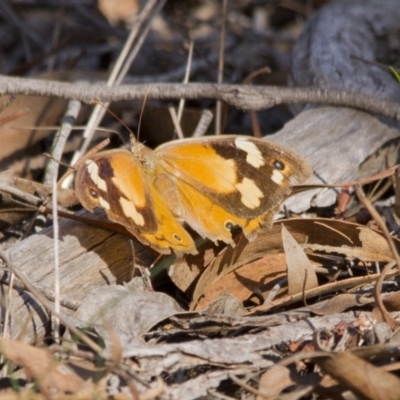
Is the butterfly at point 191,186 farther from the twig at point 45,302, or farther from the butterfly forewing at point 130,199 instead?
the twig at point 45,302

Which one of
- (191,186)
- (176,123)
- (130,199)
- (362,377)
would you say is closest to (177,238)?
(130,199)

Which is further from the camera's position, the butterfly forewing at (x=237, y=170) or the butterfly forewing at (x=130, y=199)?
the butterfly forewing at (x=237, y=170)

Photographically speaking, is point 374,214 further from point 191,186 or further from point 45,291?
point 45,291

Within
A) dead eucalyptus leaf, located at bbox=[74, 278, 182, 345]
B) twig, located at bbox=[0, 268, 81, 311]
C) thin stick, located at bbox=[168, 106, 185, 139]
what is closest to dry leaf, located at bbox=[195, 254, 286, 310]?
dead eucalyptus leaf, located at bbox=[74, 278, 182, 345]

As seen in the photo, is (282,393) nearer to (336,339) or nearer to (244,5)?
(336,339)

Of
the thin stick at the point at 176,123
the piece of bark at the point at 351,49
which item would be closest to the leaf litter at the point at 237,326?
the thin stick at the point at 176,123

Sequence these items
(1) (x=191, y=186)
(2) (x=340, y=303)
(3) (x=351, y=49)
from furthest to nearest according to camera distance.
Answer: (3) (x=351, y=49) → (1) (x=191, y=186) → (2) (x=340, y=303)

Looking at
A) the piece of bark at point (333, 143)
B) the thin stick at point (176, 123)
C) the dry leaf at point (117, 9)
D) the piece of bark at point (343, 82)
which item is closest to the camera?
the piece of bark at point (333, 143)
